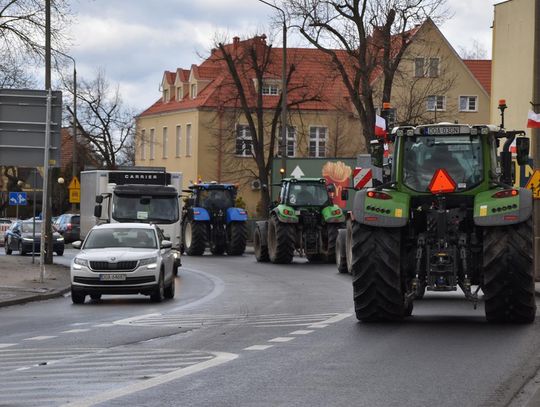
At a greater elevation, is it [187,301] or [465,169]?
[465,169]

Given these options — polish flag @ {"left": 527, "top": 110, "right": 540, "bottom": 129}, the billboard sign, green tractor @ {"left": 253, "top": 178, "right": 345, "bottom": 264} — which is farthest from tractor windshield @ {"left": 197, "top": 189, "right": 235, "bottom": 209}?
polish flag @ {"left": 527, "top": 110, "right": 540, "bottom": 129}

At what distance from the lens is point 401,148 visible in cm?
1944

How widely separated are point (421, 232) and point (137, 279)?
788 centimetres

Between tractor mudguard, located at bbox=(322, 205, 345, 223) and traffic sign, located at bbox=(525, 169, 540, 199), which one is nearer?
traffic sign, located at bbox=(525, 169, 540, 199)

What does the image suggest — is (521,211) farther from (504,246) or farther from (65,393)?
(65,393)

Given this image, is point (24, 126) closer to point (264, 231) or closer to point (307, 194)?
point (307, 194)

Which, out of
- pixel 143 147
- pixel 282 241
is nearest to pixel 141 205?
pixel 282 241

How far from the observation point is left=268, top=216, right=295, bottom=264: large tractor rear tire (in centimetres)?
4042

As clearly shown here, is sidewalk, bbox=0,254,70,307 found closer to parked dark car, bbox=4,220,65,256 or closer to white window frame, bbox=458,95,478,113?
parked dark car, bbox=4,220,65,256

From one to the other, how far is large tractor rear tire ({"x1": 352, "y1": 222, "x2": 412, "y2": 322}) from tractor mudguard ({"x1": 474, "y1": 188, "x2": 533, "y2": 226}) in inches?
46.8

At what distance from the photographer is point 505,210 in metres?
17.9

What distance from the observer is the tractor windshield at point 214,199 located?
163 feet

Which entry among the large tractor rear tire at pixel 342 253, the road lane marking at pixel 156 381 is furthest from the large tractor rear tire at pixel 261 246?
the road lane marking at pixel 156 381

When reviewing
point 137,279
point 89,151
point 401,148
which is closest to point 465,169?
point 401,148
